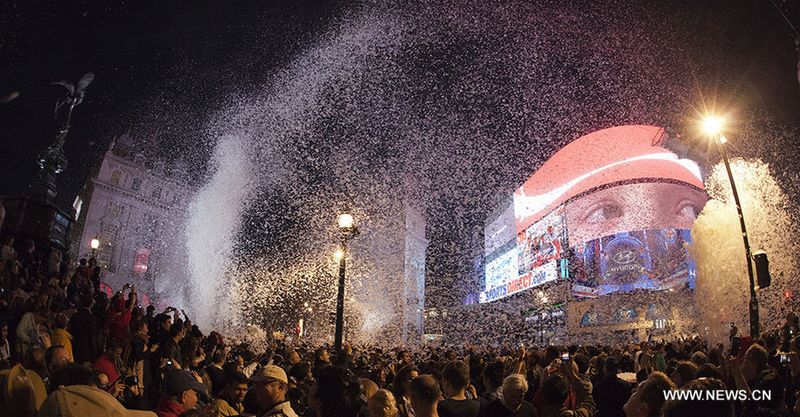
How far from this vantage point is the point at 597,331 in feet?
160

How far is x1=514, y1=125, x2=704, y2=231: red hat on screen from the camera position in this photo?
54.6 m

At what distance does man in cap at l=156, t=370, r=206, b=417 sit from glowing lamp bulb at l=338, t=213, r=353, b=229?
8469mm

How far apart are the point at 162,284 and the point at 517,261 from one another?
172 feet

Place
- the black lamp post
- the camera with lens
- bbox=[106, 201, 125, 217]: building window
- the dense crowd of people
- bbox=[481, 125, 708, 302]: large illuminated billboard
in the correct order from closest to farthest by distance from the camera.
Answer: the dense crowd of people < the camera with lens < the black lamp post < bbox=[481, 125, 708, 302]: large illuminated billboard < bbox=[106, 201, 125, 217]: building window

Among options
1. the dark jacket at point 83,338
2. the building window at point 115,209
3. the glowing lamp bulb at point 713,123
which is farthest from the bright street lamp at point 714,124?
the building window at point 115,209

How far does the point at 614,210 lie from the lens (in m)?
61.0

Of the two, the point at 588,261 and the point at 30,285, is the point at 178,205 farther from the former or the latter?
the point at 30,285

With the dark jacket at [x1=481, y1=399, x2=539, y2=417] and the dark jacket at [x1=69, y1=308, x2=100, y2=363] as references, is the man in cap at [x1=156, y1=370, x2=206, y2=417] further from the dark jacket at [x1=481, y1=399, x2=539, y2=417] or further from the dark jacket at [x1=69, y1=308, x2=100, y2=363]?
the dark jacket at [x1=69, y1=308, x2=100, y2=363]

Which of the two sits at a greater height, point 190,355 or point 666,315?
point 666,315

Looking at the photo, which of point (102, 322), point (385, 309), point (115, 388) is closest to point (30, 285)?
point (102, 322)

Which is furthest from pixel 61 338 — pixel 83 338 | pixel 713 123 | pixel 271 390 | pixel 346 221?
pixel 713 123

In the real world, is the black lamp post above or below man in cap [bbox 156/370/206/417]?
above

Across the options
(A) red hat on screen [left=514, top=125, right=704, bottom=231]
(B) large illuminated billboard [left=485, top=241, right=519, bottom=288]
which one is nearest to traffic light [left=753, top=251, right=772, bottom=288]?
(A) red hat on screen [left=514, top=125, right=704, bottom=231]

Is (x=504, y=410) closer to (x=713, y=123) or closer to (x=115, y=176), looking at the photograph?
(x=713, y=123)
